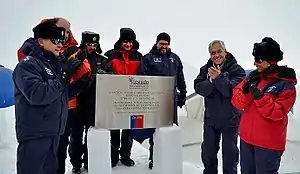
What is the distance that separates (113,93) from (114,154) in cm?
83

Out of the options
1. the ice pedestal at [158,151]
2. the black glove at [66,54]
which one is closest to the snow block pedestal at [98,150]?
the ice pedestal at [158,151]

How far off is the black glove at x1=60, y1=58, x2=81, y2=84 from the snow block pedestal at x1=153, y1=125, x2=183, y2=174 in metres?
0.86

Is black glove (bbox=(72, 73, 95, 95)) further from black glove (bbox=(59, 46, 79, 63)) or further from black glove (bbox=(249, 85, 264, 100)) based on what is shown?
black glove (bbox=(249, 85, 264, 100))

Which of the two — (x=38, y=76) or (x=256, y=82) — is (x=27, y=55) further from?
(x=256, y=82)

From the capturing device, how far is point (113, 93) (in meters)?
2.31

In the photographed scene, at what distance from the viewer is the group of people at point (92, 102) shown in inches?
66.2

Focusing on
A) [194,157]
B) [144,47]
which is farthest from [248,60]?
[194,157]

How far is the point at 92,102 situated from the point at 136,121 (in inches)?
21.3

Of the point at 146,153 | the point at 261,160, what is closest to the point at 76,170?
the point at 146,153

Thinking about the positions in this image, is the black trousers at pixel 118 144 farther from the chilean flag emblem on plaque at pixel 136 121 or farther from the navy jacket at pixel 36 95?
the navy jacket at pixel 36 95

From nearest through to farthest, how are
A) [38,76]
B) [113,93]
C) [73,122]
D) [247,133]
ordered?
1. [38,76]
2. [247,133]
3. [113,93]
4. [73,122]

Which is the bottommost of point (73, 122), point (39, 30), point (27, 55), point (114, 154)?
point (114, 154)

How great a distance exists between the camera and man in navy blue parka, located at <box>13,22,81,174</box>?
164cm

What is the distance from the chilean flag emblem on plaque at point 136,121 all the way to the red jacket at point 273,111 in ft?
2.51
